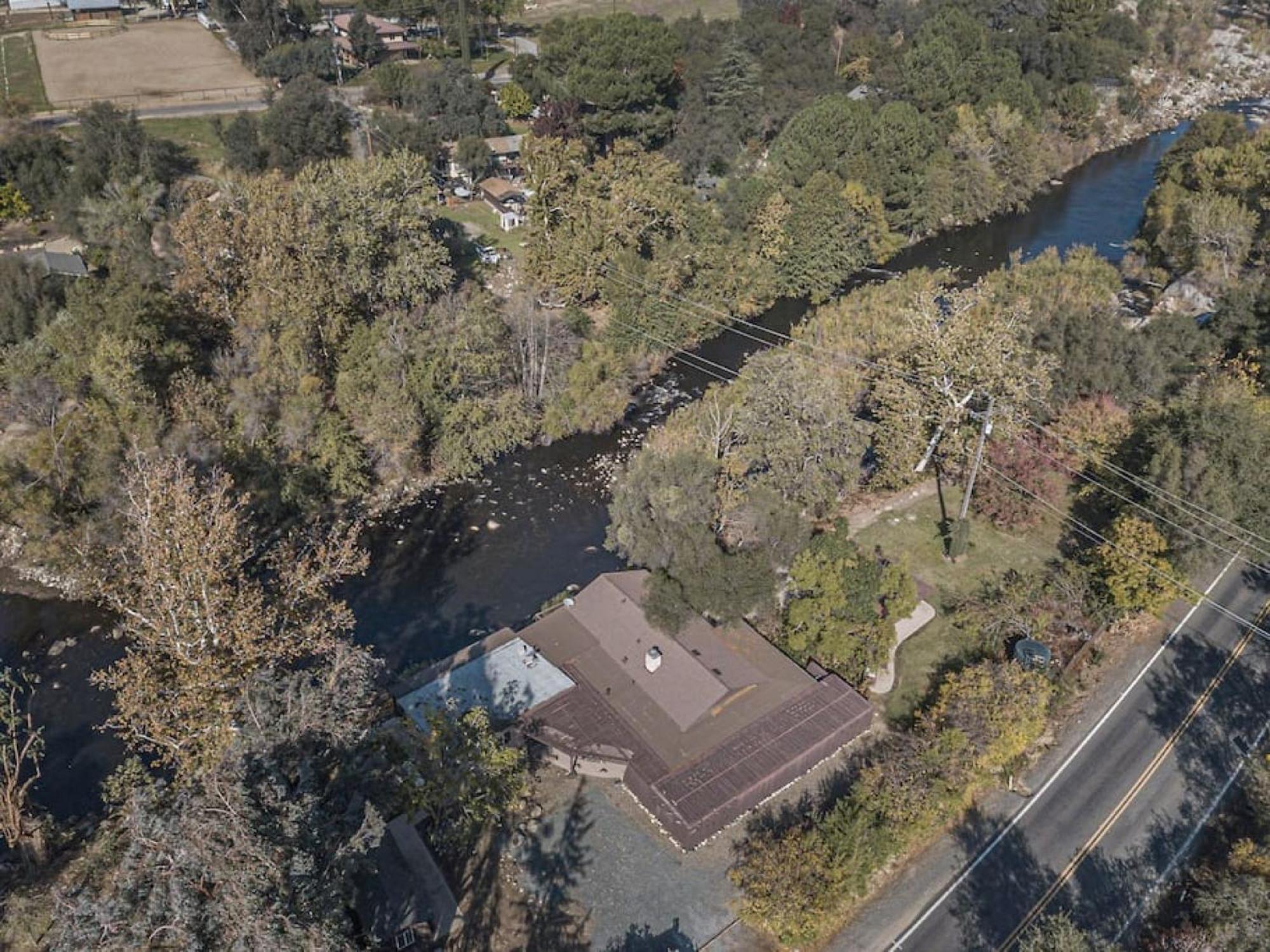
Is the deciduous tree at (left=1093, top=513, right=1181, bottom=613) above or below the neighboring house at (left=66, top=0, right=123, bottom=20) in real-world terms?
below

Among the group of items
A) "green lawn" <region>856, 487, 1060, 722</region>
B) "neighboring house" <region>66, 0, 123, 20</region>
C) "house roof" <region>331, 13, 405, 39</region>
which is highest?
"neighboring house" <region>66, 0, 123, 20</region>

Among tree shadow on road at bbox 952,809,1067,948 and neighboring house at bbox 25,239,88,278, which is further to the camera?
neighboring house at bbox 25,239,88,278

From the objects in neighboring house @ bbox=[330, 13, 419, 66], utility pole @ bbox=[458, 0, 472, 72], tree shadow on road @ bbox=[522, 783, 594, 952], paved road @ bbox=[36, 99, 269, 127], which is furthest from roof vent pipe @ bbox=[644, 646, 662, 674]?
neighboring house @ bbox=[330, 13, 419, 66]

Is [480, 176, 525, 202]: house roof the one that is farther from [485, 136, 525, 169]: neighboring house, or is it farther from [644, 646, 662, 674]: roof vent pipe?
[644, 646, 662, 674]: roof vent pipe

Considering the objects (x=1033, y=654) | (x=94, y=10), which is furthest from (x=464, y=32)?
(x=1033, y=654)

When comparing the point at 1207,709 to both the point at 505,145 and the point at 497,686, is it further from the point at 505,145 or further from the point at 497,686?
the point at 505,145

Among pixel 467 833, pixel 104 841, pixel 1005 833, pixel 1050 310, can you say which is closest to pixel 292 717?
pixel 104 841
